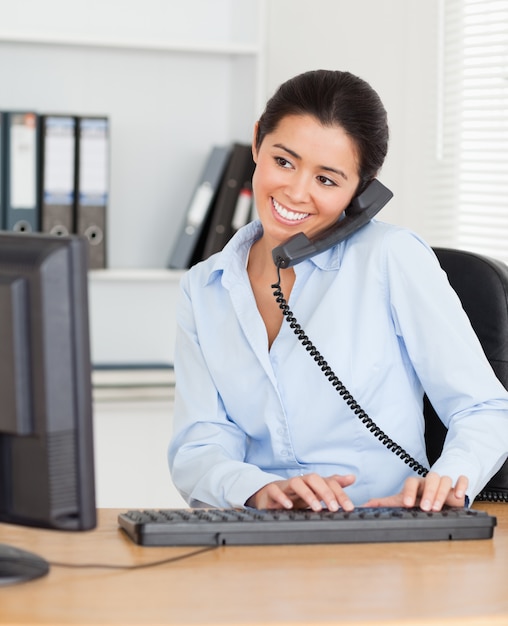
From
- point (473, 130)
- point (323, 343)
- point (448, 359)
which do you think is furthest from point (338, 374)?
point (473, 130)

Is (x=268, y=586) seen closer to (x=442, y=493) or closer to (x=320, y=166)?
(x=442, y=493)

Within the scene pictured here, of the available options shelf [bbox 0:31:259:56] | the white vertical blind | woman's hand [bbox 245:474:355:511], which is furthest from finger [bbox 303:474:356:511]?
shelf [bbox 0:31:259:56]

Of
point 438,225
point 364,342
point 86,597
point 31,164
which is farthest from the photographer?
point 31,164

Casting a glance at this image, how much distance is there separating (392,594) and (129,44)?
2.33 metres

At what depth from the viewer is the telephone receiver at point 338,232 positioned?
174cm

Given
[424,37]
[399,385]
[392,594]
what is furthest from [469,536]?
[424,37]

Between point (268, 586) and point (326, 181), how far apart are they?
873mm

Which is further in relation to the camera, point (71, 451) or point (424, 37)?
point (424, 37)

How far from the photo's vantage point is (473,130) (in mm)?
2508

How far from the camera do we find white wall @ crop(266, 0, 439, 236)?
105 inches

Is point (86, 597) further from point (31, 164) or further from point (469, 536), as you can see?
point (31, 164)

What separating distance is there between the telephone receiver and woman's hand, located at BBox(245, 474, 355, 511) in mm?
399

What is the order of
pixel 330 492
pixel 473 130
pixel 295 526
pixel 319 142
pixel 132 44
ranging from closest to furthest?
pixel 295 526
pixel 330 492
pixel 319 142
pixel 473 130
pixel 132 44

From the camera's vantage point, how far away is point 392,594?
1.08 metres
